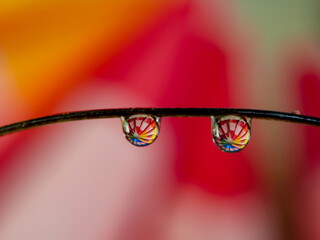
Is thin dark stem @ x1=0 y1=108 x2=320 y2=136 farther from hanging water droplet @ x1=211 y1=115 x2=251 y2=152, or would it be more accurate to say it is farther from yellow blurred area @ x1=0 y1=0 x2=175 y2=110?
yellow blurred area @ x1=0 y1=0 x2=175 y2=110

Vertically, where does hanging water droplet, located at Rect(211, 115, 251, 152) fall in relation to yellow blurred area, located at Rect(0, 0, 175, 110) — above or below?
below

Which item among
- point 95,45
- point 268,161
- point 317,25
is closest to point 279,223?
point 268,161

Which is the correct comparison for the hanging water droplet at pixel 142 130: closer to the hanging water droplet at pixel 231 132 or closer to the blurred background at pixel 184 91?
the hanging water droplet at pixel 231 132

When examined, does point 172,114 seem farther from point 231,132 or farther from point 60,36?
point 60,36

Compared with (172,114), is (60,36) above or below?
above

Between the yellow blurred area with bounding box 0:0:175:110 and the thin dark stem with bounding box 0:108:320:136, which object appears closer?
the thin dark stem with bounding box 0:108:320:136

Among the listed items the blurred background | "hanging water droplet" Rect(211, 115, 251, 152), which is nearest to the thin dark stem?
"hanging water droplet" Rect(211, 115, 251, 152)

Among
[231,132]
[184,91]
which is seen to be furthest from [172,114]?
[184,91]
